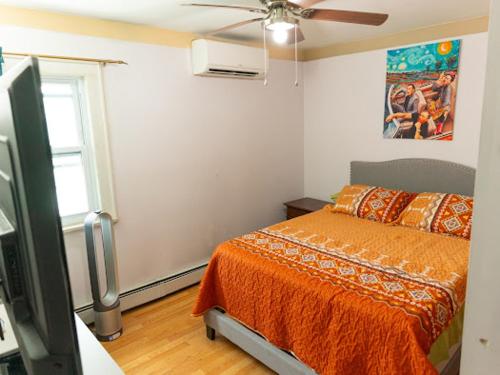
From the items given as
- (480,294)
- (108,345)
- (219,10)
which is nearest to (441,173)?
(219,10)

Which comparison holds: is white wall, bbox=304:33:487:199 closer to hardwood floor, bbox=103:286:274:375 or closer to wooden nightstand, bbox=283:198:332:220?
wooden nightstand, bbox=283:198:332:220

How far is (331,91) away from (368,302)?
269 centimetres

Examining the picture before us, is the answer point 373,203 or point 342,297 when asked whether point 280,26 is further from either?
point 373,203

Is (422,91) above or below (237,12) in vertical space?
below

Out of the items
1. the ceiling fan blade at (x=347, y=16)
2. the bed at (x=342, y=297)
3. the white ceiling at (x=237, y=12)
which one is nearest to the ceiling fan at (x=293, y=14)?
the ceiling fan blade at (x=347, y=16)

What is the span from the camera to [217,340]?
8.30ft

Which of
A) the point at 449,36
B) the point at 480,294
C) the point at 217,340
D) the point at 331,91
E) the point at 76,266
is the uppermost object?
the point at 449,36

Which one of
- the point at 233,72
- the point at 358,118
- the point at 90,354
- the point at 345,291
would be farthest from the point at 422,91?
the point at 90,354

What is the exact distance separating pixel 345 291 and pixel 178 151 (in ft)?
6.36

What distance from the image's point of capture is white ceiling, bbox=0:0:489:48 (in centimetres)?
226

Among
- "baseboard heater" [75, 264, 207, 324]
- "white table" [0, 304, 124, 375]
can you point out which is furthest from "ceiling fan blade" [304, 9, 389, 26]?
"baseboard heater" [75, 264, 207, 324]

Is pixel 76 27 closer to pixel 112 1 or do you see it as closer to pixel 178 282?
pixel 112 1

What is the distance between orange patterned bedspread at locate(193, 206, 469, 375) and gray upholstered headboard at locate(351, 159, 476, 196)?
25.6 inches

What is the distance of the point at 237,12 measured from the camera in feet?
8.09
